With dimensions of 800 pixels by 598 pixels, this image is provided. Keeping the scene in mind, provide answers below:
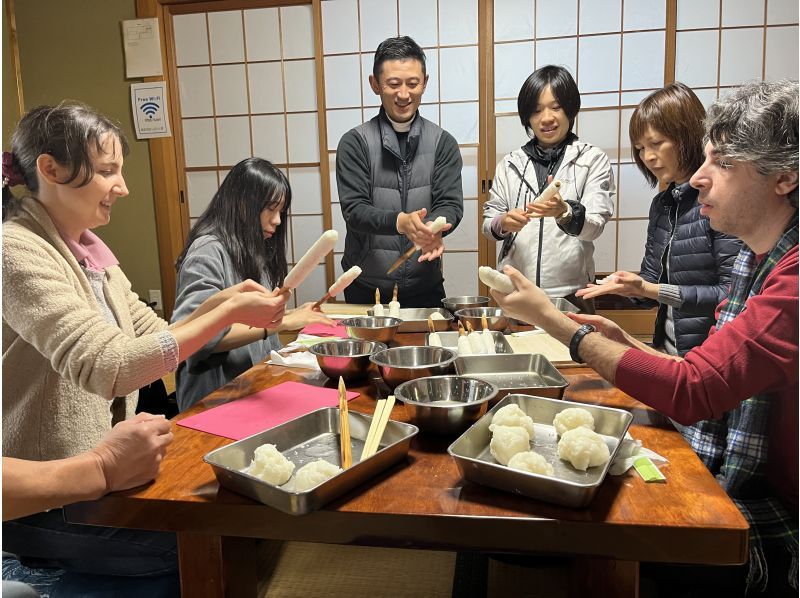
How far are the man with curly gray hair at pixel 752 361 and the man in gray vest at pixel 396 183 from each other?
176cm

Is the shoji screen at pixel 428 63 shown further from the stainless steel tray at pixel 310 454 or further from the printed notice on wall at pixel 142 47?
the stainless steel tray at pixel 310 454

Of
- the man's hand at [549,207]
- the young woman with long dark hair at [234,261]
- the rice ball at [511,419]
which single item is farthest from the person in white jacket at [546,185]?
the rice ball at [511,419]

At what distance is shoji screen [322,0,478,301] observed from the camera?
4473 millimetres

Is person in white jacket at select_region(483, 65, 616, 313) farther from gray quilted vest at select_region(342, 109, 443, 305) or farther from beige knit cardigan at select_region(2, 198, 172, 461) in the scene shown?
beige knit cardigan at select_region(2, 198, 172, 461)

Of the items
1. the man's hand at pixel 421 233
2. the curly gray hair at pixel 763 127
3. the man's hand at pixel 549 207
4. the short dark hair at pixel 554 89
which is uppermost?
the short dark hair at pixel 554 89

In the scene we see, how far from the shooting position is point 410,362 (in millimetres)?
1686

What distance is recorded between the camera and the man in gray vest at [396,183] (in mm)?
3053

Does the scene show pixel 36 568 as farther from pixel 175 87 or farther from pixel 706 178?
pixel 175 87

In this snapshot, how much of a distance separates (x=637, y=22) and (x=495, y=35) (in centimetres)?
101

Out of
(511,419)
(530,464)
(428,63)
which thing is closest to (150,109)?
(428,63)

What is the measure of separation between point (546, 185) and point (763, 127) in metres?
1.71

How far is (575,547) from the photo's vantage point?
2.97ft

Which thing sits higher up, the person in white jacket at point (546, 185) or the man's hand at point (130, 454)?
the person in white jacket at point (546, 185)

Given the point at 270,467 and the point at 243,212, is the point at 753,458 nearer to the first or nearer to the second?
the point at 270,467
